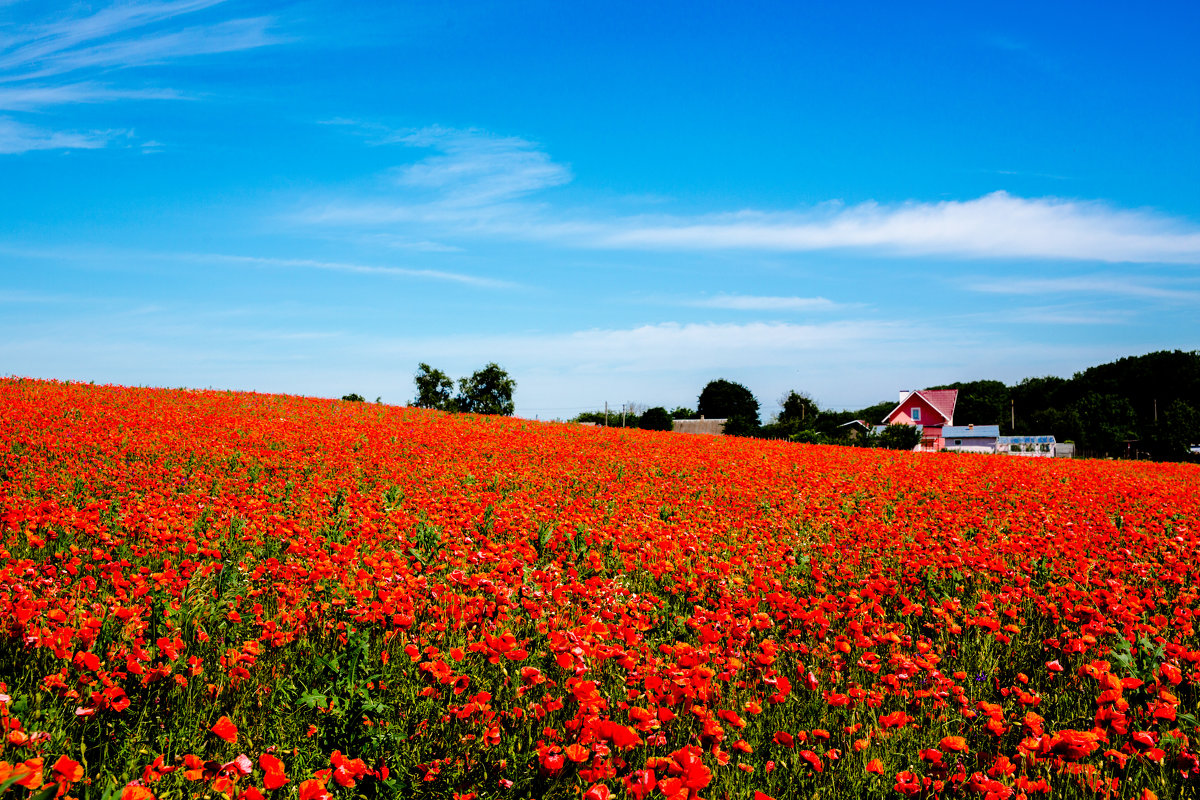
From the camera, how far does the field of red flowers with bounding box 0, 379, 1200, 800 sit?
3.06 metres

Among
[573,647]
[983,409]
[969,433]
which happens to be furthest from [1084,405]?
[573,647]

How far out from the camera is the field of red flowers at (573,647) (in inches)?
121

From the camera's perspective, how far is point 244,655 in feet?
12.1

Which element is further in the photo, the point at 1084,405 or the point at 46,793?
the point at 1084,405

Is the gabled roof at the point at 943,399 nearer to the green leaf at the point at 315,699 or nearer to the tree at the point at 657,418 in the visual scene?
the tree at the point at 657,418

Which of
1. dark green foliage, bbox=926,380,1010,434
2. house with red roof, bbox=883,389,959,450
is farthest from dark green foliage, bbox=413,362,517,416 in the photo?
dark green foliage, bbox=926,380,1010,434

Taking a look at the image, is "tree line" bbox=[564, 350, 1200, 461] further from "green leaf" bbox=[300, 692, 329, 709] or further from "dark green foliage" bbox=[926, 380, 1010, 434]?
"green leaf" bbox=[300, 692, 329, 709]

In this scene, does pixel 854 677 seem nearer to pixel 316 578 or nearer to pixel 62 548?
pixel 316 578

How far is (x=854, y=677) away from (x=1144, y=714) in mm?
1472

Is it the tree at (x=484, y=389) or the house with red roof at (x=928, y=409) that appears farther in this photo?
the house with red roof at (x=928, y=409)

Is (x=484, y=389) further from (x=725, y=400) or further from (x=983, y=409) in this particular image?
(x=983, y=409)

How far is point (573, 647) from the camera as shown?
12.4ft

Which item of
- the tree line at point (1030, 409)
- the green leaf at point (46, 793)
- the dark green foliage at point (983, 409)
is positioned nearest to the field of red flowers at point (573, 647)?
the green leaf at point (46, 793)

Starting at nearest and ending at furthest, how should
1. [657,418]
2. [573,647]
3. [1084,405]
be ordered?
[573,647] → [657,418] → [1084,405]
